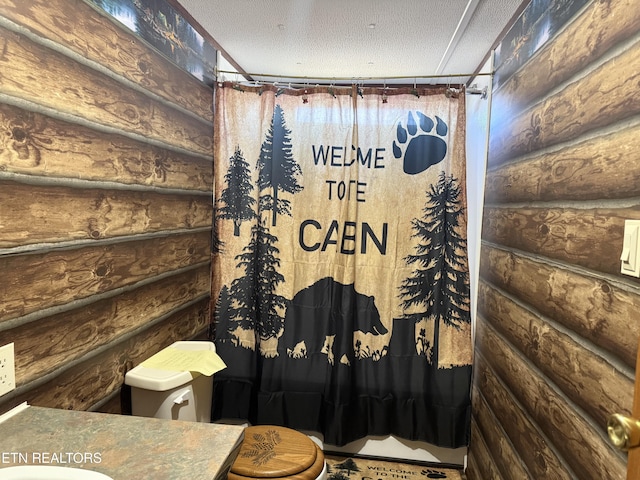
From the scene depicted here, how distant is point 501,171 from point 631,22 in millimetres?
907

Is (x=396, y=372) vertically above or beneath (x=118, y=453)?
beneath

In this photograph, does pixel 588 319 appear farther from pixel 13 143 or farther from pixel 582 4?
pixel 13 143

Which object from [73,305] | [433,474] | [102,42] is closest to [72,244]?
[73,305]

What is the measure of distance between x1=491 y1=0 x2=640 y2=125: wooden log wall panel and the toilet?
1607 millimetres

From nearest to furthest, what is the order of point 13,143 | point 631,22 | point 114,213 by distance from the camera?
point 631,22, point 13,143, point 114,213

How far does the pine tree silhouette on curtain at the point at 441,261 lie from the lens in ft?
6.70

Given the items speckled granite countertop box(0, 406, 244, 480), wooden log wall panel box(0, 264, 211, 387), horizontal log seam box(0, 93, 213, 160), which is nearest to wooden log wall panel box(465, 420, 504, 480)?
speckled granite countertop box(0, 406, 244, 480)

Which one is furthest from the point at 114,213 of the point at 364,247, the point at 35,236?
the point at 364,247

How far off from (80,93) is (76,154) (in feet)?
0.63

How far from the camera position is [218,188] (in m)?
2.18

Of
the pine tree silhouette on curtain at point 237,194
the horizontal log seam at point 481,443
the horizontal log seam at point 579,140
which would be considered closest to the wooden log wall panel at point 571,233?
the horizontal log seam at point 579,140

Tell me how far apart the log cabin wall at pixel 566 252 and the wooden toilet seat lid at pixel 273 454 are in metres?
0.80

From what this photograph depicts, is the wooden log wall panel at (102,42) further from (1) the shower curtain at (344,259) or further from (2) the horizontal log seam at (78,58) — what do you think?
(1) the shower curtain at (344,259)

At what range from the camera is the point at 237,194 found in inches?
85.7
